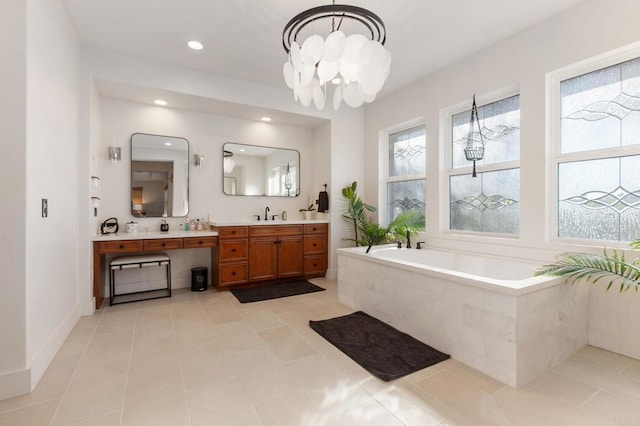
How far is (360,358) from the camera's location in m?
2.20

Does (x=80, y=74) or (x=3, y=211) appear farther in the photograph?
(x=80, y=74)

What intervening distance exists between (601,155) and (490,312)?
1672 mm

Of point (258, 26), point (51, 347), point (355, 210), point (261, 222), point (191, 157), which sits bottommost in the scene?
point (51, 347)

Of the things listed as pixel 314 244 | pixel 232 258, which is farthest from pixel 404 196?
pixel 232 258

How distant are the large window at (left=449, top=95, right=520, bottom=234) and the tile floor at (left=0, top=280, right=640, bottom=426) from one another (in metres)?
1.41

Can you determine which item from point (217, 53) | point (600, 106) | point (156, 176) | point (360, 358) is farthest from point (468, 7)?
point (156, 176)

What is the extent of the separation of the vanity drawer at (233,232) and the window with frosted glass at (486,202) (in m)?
2.66

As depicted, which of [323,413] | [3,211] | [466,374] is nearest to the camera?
[323,413]

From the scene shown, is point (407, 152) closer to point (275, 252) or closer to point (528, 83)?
point (528, 83)

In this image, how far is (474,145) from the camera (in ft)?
11.0

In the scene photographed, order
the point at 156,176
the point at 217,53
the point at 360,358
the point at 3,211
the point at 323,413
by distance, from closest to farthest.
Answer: the point at 323,413, the point at 3,211, the point at 360,358, the point at 217,53, the point at 156,176

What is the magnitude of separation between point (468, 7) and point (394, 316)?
274 cm

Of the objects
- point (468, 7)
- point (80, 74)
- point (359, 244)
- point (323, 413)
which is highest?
point (468, 7)

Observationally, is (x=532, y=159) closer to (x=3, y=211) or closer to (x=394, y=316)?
(x=394, y=316)
